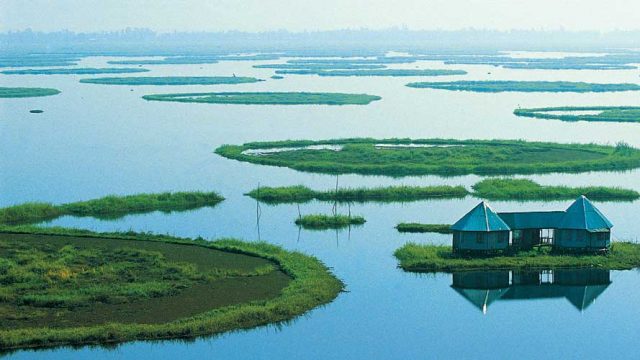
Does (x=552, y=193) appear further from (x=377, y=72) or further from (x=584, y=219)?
(x=377, y=72)

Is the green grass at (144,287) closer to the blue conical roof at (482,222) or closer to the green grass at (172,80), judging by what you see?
the blue conical roof at (482,222)

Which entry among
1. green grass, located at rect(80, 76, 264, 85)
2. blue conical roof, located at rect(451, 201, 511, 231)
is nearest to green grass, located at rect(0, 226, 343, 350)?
blue conical roof, located at rect(451, 201, 511, 231)

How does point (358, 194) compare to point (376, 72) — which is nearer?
point (358, 194)

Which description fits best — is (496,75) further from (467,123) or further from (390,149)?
(390,149)

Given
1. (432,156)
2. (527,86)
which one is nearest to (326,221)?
(432,156)

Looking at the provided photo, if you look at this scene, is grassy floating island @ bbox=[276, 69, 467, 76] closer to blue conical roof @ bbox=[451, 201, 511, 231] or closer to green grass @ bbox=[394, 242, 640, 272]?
green grass @ bbox=[394, 242, 640, 272]

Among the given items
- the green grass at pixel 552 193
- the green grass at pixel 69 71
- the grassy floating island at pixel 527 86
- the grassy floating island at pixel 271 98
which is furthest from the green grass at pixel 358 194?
the green grass at pixel 69 71
